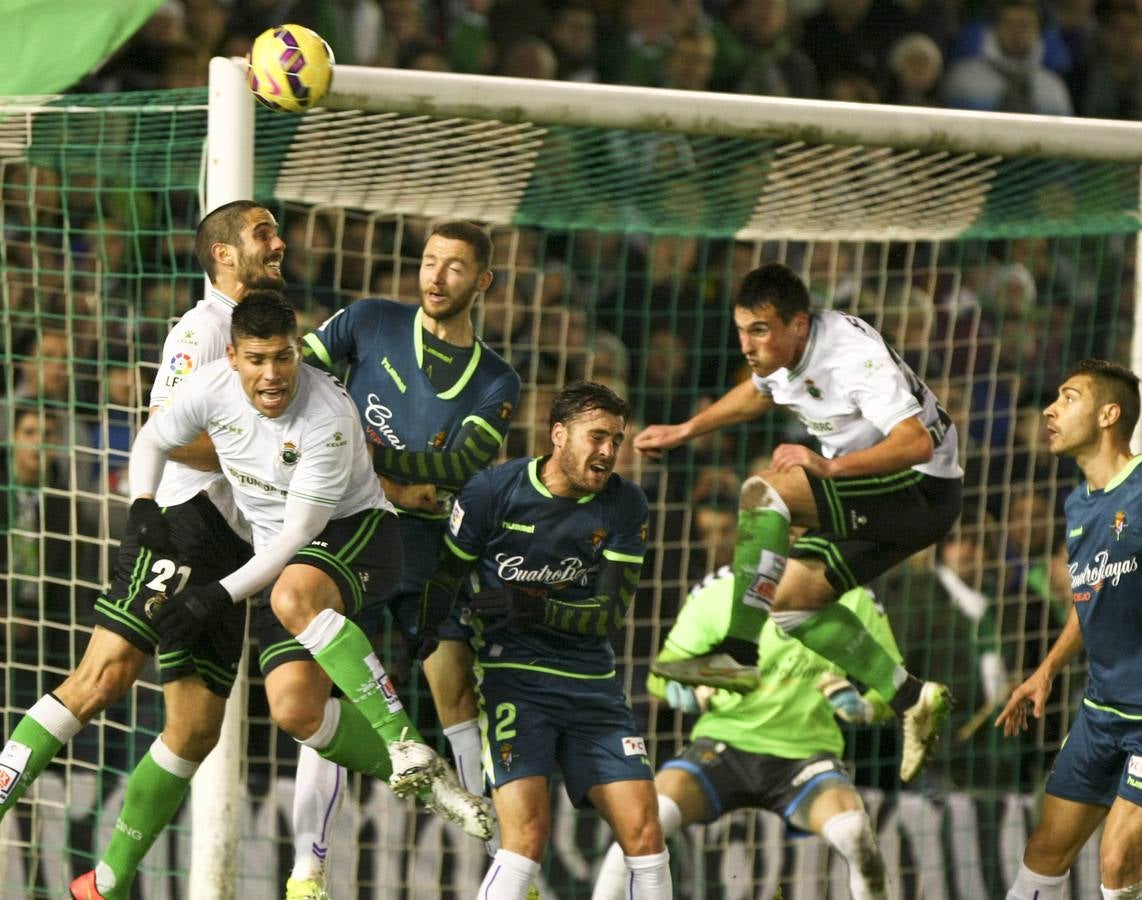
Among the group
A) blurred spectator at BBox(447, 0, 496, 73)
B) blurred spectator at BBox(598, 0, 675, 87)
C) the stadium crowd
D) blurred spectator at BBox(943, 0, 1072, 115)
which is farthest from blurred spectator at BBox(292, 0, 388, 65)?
blurred spectator at BBox(943, 0, 1072, 115)

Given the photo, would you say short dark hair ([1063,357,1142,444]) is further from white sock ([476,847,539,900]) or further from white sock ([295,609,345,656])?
white sock ([295,609,345,656])

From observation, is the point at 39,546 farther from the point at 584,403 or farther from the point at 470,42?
the point at 470,42

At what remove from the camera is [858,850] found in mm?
6559

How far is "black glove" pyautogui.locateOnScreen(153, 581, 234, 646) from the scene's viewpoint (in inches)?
205

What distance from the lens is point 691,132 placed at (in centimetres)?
622

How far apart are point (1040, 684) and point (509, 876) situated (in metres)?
1.72

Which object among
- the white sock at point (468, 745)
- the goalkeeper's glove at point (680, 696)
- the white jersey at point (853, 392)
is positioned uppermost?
the white jersey at point (853, 392)

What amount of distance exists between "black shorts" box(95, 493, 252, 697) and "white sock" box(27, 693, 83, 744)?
258mm

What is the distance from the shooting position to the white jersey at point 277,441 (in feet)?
17.2

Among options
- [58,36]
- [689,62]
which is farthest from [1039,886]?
[689,62]

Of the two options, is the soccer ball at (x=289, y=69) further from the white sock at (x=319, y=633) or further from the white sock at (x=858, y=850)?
the white sock at (x=858, y=850)

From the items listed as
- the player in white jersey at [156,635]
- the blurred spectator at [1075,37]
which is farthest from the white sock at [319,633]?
the blurred spectator at [1075,37]

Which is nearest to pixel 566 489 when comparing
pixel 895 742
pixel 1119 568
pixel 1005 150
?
pixel 1119 568

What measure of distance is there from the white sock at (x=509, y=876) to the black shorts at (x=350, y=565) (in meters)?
0.79
